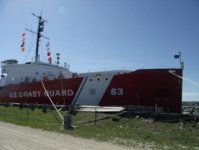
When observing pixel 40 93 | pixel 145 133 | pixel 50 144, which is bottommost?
pixel 50 144

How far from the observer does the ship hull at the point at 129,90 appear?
741 inches

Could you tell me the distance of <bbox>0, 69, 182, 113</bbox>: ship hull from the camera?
18.8m

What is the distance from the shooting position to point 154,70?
62.0 feet

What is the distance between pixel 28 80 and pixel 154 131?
1968 cm

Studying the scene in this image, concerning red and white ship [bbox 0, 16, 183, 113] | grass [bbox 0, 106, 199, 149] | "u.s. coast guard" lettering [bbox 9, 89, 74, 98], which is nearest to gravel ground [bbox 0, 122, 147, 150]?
grass [bbox 0, 106, 199, 149]

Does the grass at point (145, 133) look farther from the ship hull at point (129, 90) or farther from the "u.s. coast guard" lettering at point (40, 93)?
the "u.s. coast guard" lettering at point (40, 93)

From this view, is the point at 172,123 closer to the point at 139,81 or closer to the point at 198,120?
the point at 198,120

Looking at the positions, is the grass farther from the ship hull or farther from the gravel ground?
the ship hull

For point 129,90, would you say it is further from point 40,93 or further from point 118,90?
point 40,93

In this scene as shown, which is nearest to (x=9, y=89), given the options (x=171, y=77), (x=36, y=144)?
(x=171, y=77)

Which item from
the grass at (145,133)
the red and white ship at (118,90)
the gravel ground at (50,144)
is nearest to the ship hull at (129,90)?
the red and white ship at (118,90)

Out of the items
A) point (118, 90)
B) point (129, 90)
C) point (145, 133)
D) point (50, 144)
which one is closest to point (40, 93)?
point (118, 90)

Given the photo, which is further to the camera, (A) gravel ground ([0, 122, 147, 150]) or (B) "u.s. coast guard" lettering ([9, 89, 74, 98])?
(B) "u.s. coast guard" lettering ([9, 89, 74, 98])

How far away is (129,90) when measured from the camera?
765 inches
